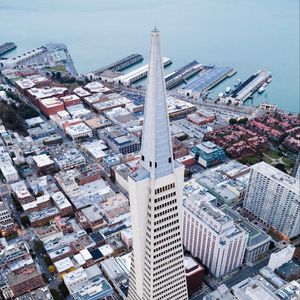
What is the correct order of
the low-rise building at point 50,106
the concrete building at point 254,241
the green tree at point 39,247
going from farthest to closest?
the low-rise building at point 50,106
the green tree at point 39,247
the concrete building at point 254,241

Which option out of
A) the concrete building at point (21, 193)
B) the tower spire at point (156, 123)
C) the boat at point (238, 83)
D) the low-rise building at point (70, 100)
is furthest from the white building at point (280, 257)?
the boat at point (238, 83)

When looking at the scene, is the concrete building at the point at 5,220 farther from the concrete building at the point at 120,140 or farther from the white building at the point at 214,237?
the white building at the point at 214,237

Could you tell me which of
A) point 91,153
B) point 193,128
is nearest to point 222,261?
point 91,153

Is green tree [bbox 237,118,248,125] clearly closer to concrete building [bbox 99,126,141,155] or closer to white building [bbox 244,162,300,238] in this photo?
concrete building [bbox 99,126,141,155]

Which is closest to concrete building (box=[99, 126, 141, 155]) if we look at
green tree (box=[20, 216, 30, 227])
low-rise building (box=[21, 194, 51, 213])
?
low-rise building (box=[21, 194, 51, 213])

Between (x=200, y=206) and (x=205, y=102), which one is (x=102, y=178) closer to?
(x=200, y=206)

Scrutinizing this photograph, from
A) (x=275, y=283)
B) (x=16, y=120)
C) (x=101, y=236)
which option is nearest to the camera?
(x=275, y=283)
